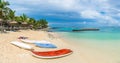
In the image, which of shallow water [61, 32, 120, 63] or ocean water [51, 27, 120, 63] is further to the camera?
ocean water [51, 27, 120, 63]

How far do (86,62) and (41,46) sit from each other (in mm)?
5808

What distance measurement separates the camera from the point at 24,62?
31.4 ft

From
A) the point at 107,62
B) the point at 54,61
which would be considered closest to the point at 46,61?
the point at 54,61

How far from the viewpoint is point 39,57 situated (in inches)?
428

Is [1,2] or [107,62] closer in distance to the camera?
[107,62]

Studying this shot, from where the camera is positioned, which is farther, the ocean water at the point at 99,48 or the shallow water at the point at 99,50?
the ocean water at the point at 99,48

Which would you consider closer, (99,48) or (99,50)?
(99,50)

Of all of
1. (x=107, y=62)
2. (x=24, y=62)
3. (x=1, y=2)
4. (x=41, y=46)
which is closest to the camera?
(x=24, y=62)

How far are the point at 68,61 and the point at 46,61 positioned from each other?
4.43 feet

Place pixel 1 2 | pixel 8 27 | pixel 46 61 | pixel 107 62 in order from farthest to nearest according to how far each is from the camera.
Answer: pixel 8 27
pixel 1 2
pixel 107 62
pixel 46 61

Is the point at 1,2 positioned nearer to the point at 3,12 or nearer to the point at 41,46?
the point at 3,12

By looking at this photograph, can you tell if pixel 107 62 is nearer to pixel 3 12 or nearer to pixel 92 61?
pixel 92 61

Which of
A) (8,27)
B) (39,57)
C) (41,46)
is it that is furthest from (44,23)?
(39,57)

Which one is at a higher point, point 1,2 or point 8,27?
point 1,2
